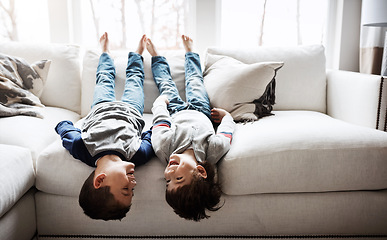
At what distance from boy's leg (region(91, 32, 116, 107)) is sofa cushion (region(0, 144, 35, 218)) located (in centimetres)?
50

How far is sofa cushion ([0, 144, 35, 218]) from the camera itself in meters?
1.04

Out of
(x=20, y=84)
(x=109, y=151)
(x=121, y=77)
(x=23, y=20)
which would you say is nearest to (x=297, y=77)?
(x=121, y=77)

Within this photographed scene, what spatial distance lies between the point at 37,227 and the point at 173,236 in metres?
0.56

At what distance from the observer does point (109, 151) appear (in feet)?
3.98

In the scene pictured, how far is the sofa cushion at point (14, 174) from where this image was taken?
3.40ft

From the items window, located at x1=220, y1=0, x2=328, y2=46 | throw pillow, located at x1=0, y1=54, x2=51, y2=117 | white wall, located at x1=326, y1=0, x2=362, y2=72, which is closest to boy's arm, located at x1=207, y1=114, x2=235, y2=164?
throw pillow, located at x1=0, y1=54, x2=51, y2=117

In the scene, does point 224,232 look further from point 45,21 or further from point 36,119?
point 45,21

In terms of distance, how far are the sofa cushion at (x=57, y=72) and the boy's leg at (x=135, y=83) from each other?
41 cm

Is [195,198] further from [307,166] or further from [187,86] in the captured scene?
[187,86]

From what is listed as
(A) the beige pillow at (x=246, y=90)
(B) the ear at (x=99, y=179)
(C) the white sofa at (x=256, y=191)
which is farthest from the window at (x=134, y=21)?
(B) the ear at (x=99, y=179)

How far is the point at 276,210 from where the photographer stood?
124 cm

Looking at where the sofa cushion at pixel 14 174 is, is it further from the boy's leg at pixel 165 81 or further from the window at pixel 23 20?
the window at pixel 23 20

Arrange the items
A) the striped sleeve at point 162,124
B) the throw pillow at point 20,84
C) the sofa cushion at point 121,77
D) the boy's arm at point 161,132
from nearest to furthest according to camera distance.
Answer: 1. the boy's arm at point 161,132
2. the striped sleeve at point 162,124
3. the throw pillow at point 20,84
4. the sofa cushion at point 121,77

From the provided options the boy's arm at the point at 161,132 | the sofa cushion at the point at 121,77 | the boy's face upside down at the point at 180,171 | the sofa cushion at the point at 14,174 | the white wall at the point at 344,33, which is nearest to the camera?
the sofa cushion at the point at 14,174
